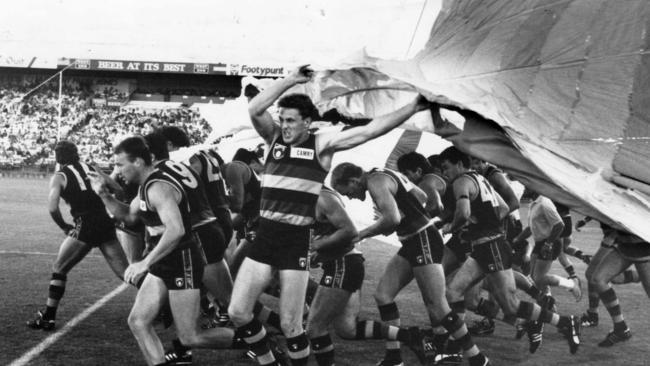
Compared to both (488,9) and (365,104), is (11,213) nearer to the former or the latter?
(365,104)

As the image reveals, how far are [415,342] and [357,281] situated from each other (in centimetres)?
88

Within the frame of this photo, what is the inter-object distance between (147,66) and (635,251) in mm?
45987

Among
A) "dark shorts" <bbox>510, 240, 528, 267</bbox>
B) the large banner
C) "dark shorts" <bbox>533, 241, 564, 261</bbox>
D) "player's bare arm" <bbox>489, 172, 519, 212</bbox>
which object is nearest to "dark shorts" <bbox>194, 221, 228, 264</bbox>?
"player's bare arm" <bbox>489, 172, 519, 212</bbox>

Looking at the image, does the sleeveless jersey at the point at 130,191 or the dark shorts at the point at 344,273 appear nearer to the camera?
the dark shorts at the point at 344,273

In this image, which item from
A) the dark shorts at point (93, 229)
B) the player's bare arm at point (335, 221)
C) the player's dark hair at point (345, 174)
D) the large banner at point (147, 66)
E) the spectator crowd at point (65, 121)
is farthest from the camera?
the large banner at point (147, 66)

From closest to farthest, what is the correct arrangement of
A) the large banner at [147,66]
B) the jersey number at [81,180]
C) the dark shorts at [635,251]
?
1. the dark shorts at [635,251]
2. the jersey number at [81,180]
3. the large banner at [147,66]

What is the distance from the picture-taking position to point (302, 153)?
504cm

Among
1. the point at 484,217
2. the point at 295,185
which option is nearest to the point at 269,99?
the point at 295,185

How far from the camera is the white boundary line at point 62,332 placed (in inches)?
236

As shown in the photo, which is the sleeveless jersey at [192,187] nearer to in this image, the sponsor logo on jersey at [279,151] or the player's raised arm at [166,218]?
the player's raised arm at [166,218]

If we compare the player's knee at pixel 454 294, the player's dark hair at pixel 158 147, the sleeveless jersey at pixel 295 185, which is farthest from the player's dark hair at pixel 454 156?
the player's dark hair at pixel 158 147

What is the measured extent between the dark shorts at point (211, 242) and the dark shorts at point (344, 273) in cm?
115

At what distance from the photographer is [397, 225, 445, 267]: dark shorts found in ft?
21.0

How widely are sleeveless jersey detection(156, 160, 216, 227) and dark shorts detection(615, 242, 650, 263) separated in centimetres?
411
